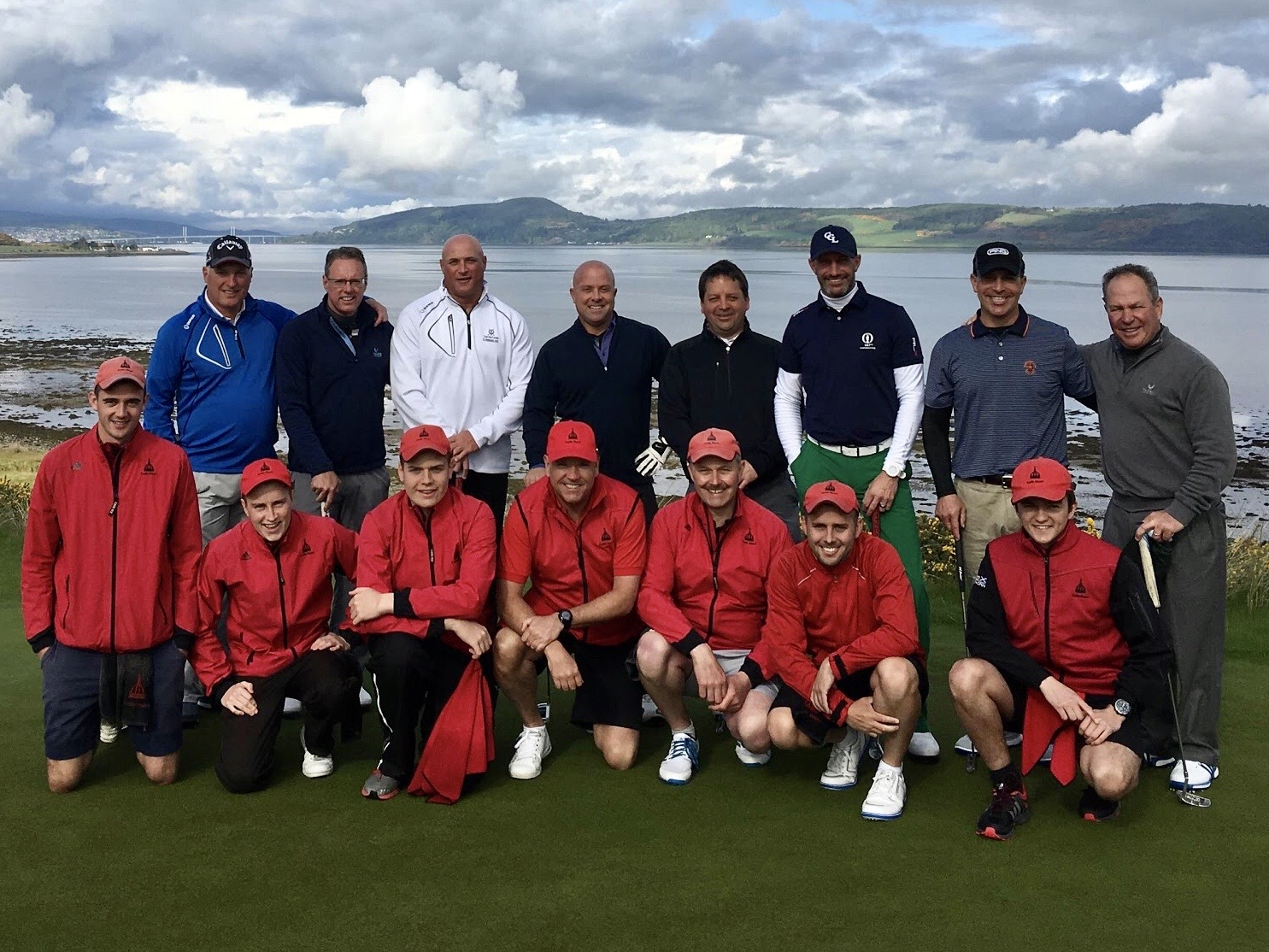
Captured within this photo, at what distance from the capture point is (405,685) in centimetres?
505

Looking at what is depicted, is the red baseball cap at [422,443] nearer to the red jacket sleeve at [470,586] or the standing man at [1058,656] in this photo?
the red jacket sleeve at [470,586]

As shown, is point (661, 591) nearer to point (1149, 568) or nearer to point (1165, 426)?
point (1149, 568)

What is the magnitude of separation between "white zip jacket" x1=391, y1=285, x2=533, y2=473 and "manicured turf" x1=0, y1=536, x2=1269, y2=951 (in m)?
→ 1.88

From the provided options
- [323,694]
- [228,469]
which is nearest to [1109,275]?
[323,694]

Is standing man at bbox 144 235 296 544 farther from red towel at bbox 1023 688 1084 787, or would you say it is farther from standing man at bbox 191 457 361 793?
red towel at bbox 1023 688 1084 787

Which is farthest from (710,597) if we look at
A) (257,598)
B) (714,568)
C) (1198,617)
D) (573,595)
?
(1198,617)

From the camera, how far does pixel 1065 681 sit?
4.77m

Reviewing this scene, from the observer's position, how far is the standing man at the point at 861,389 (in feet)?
18.4

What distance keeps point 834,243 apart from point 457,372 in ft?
7.10

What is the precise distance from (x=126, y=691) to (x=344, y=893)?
1.69m

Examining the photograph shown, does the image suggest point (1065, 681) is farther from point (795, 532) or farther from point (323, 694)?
point (323, 694)

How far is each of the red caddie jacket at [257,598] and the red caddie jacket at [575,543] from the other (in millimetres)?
896

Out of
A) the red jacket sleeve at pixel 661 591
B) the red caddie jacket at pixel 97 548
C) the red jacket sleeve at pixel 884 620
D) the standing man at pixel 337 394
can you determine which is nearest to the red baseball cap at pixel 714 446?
the red jacket sleeve at pixel 661 591

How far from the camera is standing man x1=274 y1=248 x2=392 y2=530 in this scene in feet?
20.3
